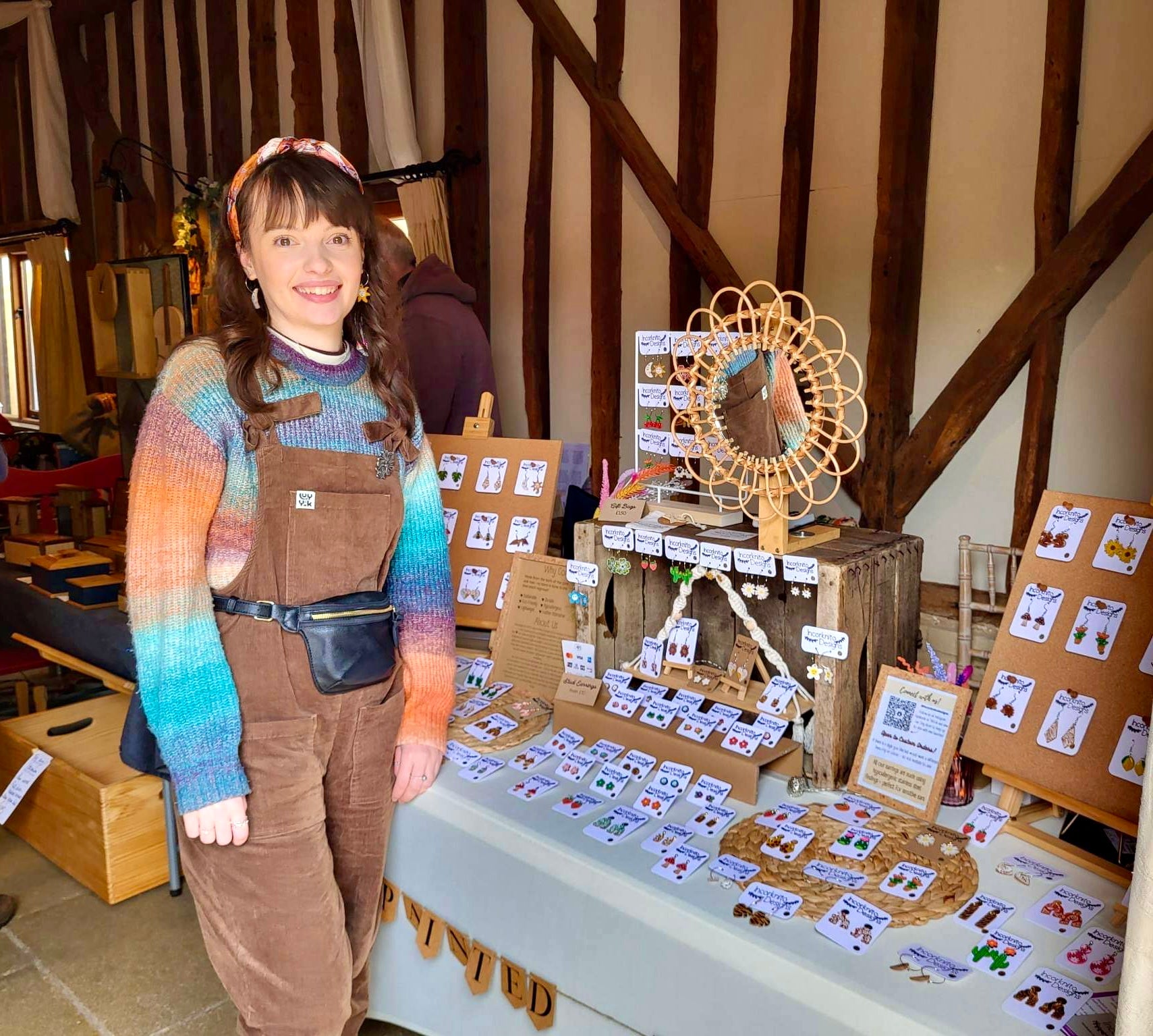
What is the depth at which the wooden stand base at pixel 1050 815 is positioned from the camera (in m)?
1.50

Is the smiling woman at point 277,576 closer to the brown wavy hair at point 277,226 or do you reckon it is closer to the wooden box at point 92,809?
the brown wavy hair at point 277,226

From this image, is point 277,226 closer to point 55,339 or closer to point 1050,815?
point 1050,815

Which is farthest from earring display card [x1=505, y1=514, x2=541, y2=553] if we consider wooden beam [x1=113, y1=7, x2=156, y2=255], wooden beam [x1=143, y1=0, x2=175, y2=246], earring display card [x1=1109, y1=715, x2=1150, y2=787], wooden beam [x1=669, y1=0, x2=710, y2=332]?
wooden beam [x1=113, y1=7, x2=156, y2=255]

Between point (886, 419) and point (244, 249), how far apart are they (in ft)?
7.57

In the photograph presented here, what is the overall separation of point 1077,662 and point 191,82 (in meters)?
6.56

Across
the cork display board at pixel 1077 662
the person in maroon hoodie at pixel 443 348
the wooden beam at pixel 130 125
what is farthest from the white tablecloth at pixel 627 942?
the wooden beam at pixel 130 125

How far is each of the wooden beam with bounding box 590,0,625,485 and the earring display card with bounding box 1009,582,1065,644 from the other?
266 centimetres

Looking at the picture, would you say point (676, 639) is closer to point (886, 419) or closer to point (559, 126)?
point (886, 419)

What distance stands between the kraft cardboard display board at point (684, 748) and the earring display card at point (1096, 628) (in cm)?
52

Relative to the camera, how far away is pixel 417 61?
4.87 metres

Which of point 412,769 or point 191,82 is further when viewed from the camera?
point 191,82

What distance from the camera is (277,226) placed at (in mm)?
1423

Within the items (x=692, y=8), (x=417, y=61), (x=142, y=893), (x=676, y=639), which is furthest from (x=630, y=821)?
(x=417, y=61)

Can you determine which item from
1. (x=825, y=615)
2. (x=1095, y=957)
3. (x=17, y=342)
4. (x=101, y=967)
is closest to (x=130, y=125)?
(x=17, y=342)
